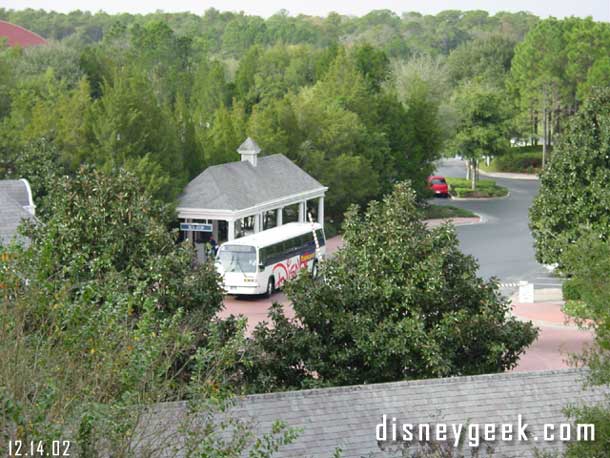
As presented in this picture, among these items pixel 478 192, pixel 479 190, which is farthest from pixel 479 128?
pixel 478 192

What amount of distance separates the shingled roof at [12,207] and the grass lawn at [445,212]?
27794 millimetres

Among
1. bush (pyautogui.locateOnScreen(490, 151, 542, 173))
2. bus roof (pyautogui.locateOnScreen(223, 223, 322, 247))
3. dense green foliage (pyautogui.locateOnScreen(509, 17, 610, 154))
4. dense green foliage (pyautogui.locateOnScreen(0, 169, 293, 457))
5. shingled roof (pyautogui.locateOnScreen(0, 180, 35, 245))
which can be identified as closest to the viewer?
dense green foliage (pyautogui.locateOnScreen(0, 169, 293, 457))

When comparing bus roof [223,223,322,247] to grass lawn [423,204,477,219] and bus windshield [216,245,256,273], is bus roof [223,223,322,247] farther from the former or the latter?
grass lawn [423,204,477,219]

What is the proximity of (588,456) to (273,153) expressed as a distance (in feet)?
127

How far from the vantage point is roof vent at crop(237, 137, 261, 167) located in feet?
152

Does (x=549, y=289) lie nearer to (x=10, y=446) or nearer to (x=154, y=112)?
(x=154, y=112)

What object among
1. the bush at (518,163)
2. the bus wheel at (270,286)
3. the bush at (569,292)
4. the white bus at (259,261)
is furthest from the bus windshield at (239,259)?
the bush at (518,163)

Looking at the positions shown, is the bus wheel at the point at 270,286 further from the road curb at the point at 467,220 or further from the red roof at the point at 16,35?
the red roof at the point at 16,35

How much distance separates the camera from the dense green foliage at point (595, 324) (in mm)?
12945

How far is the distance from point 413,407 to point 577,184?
20.5 m

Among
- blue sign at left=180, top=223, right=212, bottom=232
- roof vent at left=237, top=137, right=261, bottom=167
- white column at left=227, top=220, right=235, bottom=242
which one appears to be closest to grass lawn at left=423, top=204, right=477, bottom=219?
roof vent at left=237, top=137, right=261, bottom=167

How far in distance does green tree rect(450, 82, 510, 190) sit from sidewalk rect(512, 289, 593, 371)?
101 ft

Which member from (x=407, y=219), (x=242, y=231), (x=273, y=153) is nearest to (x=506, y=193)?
(x=273, y=153)

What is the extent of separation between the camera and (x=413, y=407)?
51.6 feet
